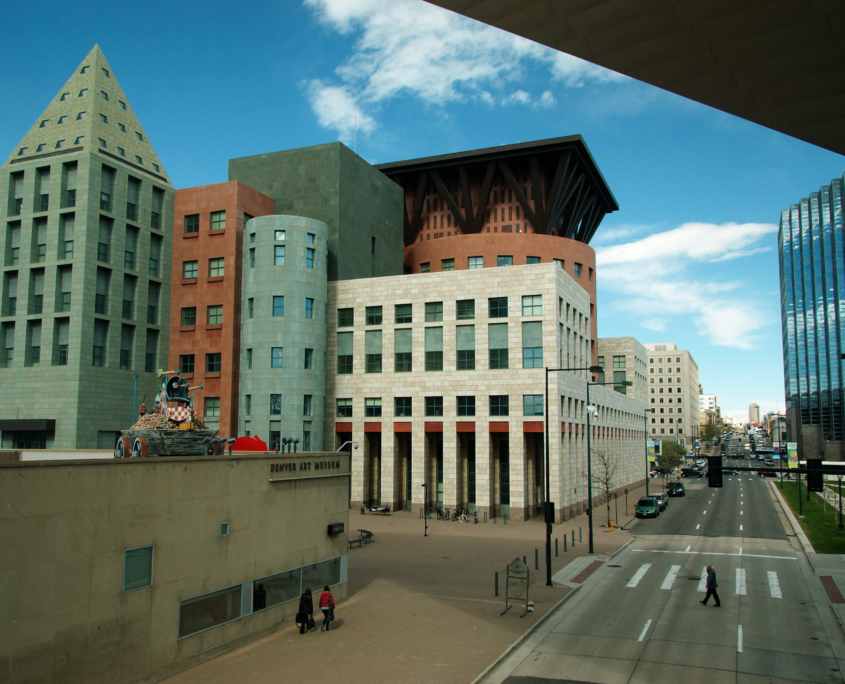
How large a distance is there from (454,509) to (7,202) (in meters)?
49.3

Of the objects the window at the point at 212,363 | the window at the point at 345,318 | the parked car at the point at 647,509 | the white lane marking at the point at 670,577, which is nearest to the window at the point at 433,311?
the window at the point at 345,318

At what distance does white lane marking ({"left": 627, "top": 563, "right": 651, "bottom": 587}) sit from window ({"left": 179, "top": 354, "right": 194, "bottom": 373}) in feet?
144

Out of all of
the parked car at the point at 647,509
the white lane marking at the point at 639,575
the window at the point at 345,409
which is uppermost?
the window at the point at 345,409

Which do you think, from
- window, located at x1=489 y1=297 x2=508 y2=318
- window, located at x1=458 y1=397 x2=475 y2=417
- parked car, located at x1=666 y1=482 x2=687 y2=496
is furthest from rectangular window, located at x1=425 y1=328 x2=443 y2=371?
parked car, located at x1=666 y1=482 x2=687 y2=496

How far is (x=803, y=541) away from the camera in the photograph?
43.4 metres

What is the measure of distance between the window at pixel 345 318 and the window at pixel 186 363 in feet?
47.5

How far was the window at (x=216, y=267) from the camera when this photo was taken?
60.4 meters

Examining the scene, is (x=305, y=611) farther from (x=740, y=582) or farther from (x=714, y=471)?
(x=740, y=582)

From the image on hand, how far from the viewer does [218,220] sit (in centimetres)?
6106

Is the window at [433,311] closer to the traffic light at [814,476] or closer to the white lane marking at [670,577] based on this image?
the white lane marking at [670,577]

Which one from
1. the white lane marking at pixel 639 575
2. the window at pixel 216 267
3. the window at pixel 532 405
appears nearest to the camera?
the white lane marking at pixel 639 575

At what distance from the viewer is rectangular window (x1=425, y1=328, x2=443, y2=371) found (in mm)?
57906

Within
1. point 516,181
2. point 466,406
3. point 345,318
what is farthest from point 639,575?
point 516,181

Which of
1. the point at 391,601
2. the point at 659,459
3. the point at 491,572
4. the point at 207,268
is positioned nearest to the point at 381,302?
the point at 207,268
